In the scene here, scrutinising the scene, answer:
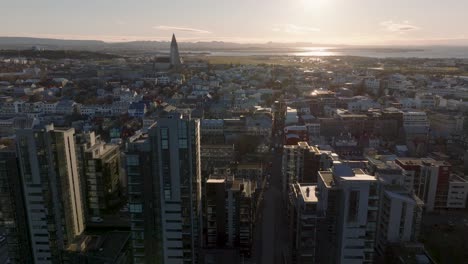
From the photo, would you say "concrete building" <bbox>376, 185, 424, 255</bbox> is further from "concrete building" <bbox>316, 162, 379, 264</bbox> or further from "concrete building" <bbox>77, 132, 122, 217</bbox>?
"concrete building" <bbox>77, 132, 122, 217</bbox>

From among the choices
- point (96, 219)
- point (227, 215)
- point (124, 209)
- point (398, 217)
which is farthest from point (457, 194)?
point (96, 219)

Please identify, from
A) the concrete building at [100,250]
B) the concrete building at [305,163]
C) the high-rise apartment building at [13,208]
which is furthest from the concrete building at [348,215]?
the high-rise apartment building at [13,208]

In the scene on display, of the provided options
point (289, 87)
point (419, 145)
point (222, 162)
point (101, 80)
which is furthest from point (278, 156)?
point (101, 80)

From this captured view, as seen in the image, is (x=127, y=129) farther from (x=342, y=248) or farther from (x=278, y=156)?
(x=342, y=248)

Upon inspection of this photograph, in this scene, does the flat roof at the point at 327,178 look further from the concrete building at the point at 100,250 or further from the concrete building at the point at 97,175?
the concrete building at the point at 97,175

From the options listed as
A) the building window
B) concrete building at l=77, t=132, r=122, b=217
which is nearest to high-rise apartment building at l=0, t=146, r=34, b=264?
concrete building at l=77, t=132, r=122, b=217
